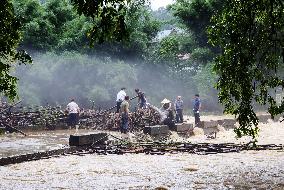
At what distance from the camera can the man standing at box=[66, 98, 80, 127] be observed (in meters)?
20.7

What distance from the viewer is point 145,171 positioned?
1045 centimetres

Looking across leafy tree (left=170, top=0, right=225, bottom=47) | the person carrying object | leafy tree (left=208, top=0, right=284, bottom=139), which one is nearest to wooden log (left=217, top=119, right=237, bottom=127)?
the person carrying object

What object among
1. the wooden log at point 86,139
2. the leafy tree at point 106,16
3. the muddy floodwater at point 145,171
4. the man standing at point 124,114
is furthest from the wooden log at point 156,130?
the leafy tree at point 106,16

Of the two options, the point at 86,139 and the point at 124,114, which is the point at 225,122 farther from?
the point at 86,139

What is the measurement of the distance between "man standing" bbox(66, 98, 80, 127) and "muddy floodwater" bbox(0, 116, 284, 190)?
6215mm

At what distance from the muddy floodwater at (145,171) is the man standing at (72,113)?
20.4 feet

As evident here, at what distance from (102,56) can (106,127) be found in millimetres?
12662

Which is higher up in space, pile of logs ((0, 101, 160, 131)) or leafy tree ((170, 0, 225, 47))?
leafy tree ((170, 0, 225, 47))

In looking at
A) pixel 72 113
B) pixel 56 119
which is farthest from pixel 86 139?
pixel 56 119

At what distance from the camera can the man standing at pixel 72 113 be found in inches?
814

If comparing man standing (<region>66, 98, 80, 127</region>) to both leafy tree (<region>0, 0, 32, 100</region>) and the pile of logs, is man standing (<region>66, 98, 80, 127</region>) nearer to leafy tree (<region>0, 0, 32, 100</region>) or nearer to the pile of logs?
the pile of logs

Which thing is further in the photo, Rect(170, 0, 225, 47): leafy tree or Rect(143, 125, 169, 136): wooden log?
Rect(170, 0, 225, 47): leafy tree

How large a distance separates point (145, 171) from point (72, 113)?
11.1 m

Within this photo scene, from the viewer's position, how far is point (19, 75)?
28938mm
